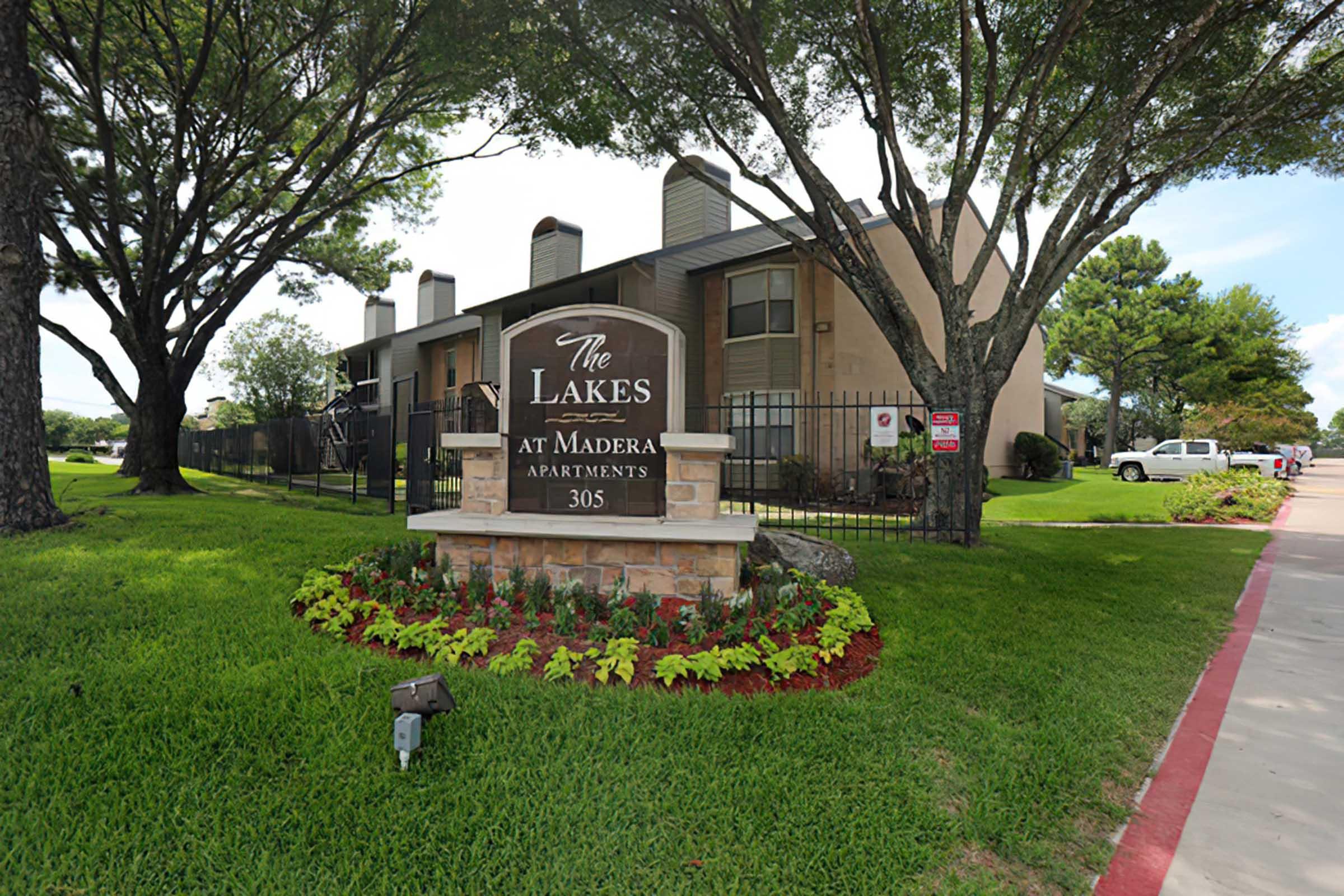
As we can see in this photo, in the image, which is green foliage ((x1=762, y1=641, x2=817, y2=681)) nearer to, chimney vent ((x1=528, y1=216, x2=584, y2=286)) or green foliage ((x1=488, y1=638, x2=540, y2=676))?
green foliage ((x1=488, y1=638, x2=540, y2=676))

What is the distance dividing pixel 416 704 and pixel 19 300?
8.38 m

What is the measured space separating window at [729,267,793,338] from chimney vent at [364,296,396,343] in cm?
2343

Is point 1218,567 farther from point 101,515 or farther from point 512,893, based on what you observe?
point 101,515

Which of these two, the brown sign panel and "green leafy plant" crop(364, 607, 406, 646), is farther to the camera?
the brown sign panel

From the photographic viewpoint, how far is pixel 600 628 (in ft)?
14.5

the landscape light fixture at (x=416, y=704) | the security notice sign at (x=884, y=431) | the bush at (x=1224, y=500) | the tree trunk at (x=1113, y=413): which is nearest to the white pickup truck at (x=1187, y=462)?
the bush at (x=1224, y=500)

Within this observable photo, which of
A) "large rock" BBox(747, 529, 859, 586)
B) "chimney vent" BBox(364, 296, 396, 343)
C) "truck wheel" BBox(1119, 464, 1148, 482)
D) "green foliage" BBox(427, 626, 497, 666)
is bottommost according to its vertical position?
"green foliage" BBox(427, 626, 497, 666)

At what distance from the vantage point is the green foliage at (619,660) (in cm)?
388

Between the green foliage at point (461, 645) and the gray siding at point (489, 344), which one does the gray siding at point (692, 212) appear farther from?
the green foliage at point (461, 645)

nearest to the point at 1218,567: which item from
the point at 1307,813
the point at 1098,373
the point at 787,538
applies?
the point at 787,538

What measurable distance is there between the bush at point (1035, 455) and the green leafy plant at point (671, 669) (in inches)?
868

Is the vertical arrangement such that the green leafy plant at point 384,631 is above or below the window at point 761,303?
below

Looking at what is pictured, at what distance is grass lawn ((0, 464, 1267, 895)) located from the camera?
256cm

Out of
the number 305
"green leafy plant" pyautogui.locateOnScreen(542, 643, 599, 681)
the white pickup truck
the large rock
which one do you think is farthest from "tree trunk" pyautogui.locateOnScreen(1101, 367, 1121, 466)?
"green leafy plant" pyautogui.locateOnScreen(542, 643, 599, 681)
